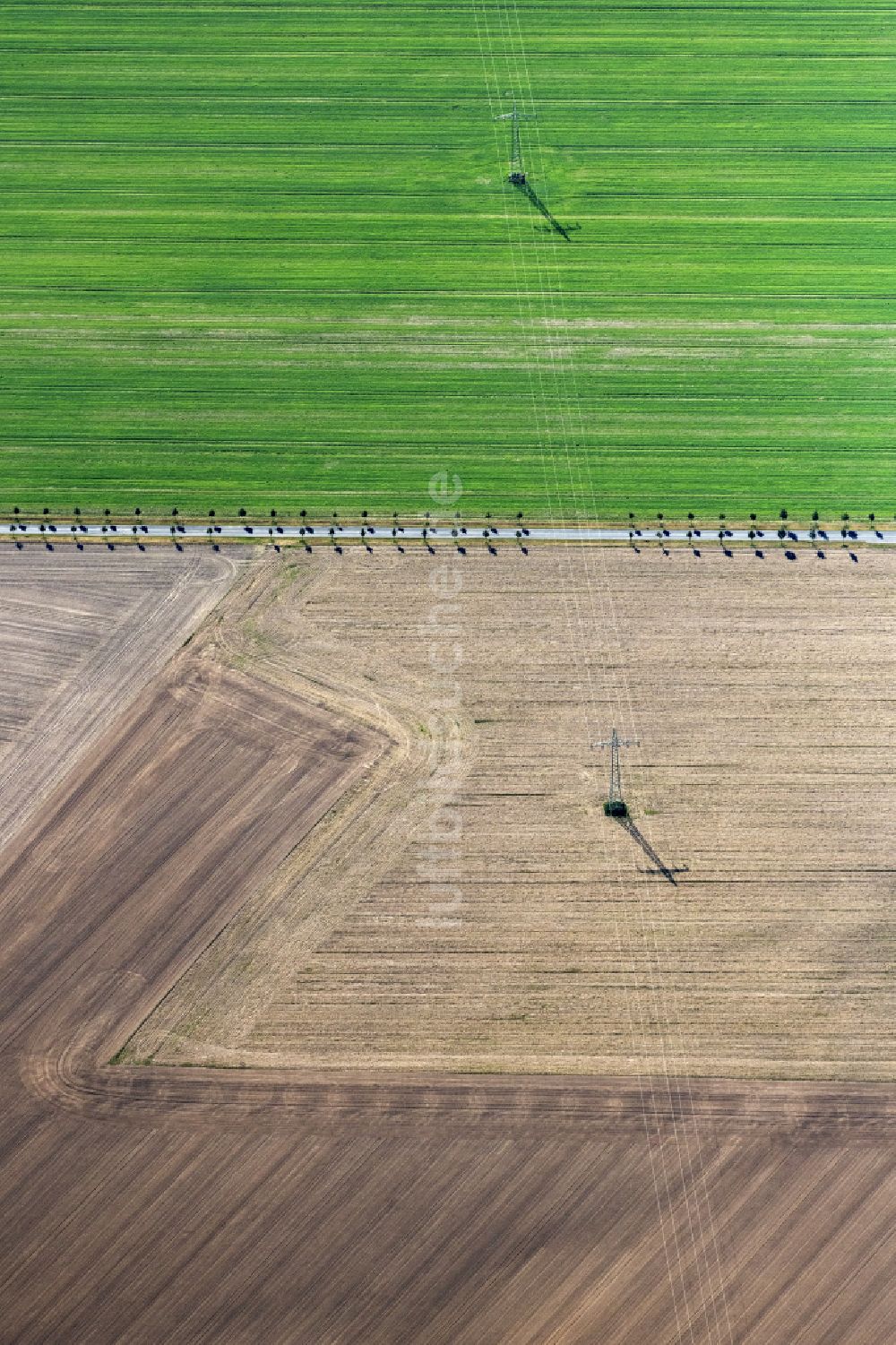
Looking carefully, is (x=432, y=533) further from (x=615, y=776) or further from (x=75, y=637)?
(x=75, y=637)

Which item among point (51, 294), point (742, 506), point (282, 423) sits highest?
point (51, 294)

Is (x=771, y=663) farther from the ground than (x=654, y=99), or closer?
closer

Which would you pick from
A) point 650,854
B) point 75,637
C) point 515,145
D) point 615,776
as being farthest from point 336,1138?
point 515,145

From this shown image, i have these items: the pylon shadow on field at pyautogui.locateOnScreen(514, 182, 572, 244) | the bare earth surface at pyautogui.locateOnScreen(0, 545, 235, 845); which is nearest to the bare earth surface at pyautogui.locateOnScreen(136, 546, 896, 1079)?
the bare earth surface at pyautogui.locateOnScreen(0, 545, 235, 845)

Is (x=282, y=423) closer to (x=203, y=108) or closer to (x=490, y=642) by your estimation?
(x=490, y=642)

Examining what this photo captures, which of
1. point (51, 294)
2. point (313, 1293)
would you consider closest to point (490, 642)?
point (313, 1293)

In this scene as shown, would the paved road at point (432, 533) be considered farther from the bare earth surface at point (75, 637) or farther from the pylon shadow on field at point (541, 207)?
the pylon shadow on field at point (541, 207)
